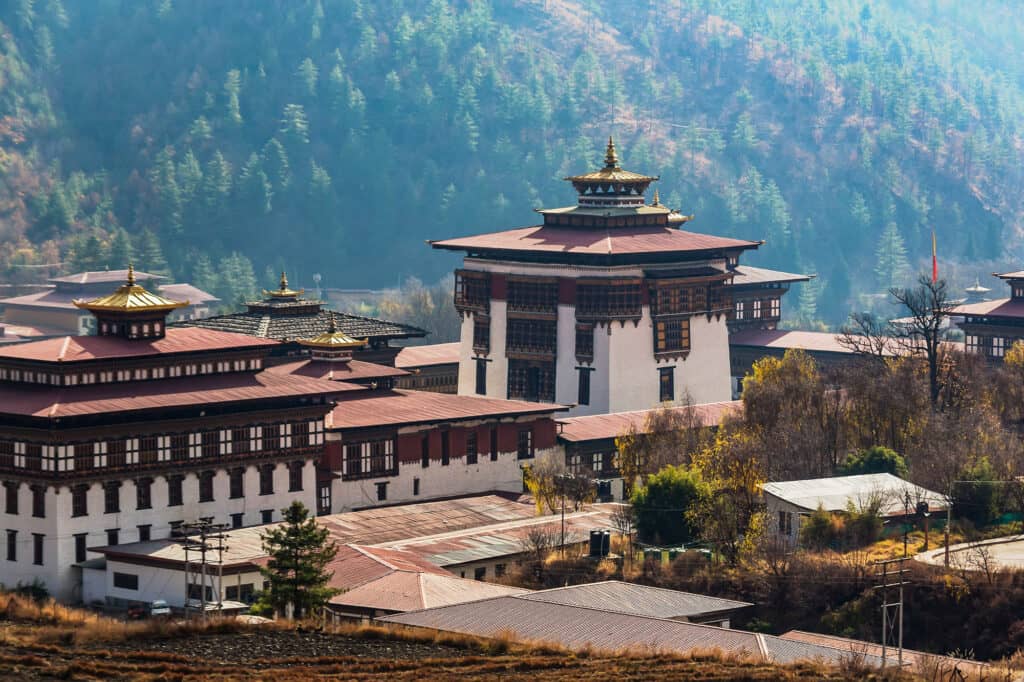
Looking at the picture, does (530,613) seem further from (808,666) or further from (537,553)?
(537,553)

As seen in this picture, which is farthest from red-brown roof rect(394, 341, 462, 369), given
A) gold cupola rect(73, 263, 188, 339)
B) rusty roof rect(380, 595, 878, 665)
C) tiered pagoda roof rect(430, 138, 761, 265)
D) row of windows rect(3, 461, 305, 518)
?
rusty roof rect(380, 595, 878, 665)

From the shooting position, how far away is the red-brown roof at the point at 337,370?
117 meters

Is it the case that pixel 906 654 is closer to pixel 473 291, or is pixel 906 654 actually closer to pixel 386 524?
pixel 386 524

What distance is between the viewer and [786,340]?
154375 mm

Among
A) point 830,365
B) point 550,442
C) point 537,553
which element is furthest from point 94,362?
point 830,365

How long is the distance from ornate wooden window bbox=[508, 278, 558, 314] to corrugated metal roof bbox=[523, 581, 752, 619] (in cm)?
5045

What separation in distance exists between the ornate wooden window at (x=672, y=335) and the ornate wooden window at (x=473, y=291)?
31.3 ft

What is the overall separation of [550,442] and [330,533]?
2208cm

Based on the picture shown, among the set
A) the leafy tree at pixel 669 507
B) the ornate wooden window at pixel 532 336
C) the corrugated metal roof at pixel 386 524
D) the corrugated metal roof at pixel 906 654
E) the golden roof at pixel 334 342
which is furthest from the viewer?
the ornate wooden window at pixel 532 336

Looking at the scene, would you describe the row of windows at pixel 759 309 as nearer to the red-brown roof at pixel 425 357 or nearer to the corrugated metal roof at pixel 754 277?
the corrugated metal roof at pixel 754 277

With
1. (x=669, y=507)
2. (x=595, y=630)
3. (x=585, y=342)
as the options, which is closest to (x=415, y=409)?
(x=669, y=507)

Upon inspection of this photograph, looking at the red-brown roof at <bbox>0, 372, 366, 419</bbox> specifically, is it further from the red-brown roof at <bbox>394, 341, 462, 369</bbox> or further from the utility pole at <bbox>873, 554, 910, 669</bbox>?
the red-brown roof at <bbox>394, 341, 462, 369</bbox>

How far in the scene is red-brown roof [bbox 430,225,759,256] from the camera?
134 meters

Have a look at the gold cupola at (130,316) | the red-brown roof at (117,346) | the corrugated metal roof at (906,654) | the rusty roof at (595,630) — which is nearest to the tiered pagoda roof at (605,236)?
the red-brown roof at (117,346)
